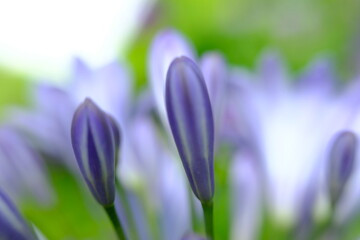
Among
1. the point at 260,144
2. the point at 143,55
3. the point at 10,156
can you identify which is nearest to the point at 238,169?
the point at 260,144

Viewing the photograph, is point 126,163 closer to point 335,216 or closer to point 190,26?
point 335,216

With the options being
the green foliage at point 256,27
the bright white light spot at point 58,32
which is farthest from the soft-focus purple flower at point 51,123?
the bright white light spot at point 58,32

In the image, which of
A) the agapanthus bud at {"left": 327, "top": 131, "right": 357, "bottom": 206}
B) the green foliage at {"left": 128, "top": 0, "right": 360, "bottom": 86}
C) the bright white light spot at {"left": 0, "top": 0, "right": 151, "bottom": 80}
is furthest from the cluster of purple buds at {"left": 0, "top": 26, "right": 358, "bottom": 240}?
the bright white light spot at {"left": 0, "top": 0, "right": 151, "bottom": 80}

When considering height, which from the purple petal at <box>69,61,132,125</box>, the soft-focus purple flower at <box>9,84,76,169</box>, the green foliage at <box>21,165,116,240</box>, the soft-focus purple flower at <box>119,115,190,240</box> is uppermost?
the purple petal at <box>69,61,132,125</box>

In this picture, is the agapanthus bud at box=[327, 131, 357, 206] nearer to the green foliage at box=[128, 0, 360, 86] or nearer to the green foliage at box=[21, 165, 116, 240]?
the green foliage at box=[21, 165, 116, 240]

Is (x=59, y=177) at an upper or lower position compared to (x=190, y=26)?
lower

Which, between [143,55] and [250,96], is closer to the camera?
[250,96]

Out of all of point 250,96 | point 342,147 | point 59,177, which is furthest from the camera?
point 59,177
